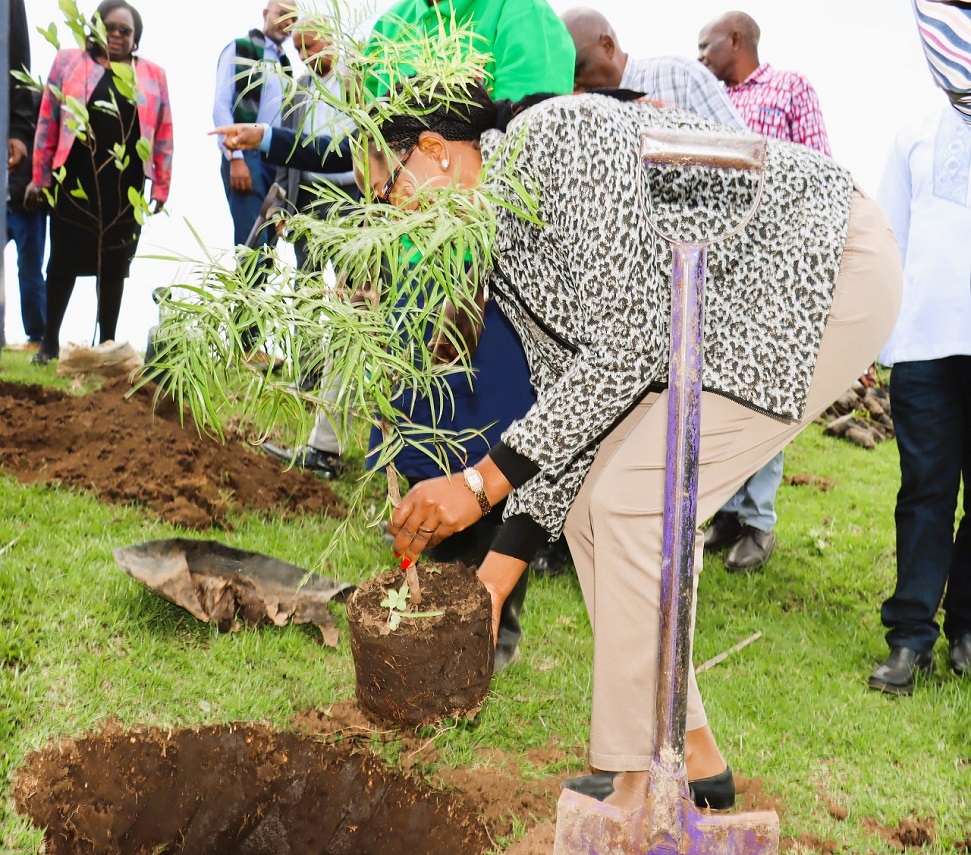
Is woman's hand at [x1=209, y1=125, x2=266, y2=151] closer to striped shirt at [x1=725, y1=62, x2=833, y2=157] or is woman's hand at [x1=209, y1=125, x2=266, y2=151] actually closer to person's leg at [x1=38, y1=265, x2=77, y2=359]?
striped shirt at [x1=725, y1=62, x2=833, y2=157]

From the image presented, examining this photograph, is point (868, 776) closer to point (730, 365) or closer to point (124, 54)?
point (730, 365)

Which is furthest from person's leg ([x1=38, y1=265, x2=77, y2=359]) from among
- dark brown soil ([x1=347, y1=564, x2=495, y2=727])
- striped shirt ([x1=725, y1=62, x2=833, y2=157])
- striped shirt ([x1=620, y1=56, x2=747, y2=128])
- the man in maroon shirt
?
dark brown soil ([x1=347, y1=564, x2=495, y2=727])

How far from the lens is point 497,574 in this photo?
7.66 feet

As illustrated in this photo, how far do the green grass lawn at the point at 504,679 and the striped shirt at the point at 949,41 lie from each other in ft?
5.61

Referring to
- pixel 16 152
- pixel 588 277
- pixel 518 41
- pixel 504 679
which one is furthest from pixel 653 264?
pixel 16 152

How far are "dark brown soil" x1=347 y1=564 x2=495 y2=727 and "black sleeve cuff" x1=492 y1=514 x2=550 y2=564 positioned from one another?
134mm

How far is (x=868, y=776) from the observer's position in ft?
8.09

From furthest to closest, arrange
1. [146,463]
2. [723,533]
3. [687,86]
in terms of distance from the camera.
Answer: [723,533]
[146,463]
[687,86]

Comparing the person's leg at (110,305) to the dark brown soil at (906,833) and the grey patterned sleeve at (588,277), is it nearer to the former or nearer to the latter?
the grey patterned sleeve at (588,277)

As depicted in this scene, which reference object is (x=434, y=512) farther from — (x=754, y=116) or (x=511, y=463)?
(x=754, y=116)

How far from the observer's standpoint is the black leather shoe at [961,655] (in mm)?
3119

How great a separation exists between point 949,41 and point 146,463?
339cm

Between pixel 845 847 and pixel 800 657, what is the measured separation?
114 cm

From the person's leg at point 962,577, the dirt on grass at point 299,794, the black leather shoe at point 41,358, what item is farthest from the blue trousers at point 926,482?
the black leather shoe at point 41,358
